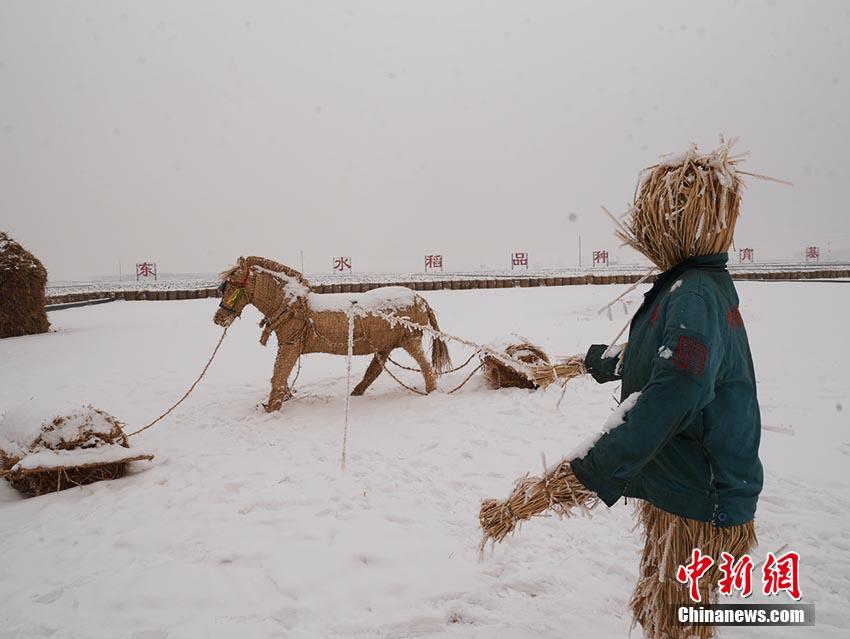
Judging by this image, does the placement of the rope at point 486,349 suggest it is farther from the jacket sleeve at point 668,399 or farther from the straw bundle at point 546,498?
the jacket sleeve at point 668,399

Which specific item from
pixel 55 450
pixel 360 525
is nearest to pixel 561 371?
pixel 360 525

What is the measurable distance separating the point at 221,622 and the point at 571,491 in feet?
5.93

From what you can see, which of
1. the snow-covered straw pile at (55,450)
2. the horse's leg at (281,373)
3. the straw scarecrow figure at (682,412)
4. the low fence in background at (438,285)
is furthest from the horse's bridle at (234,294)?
the low fence in background at (438,285)

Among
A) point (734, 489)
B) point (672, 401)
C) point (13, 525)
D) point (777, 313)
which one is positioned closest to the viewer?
point (672, 401)

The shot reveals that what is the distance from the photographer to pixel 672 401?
1327 mm

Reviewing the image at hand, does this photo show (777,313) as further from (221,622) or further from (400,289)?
(221,622)

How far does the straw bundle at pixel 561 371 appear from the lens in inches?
98.0

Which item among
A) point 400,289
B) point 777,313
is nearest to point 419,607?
point 400,289

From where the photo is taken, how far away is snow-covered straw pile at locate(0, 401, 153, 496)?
3.65 m

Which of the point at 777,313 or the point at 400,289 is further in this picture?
the point at 777,313

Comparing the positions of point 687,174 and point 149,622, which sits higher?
point 687,174

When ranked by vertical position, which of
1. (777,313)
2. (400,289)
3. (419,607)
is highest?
(400,289)

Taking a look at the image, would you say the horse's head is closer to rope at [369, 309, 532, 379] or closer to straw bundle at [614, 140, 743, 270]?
rope at [369, 309, 532, 379]

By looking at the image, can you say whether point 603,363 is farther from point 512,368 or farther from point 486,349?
point 512,368
